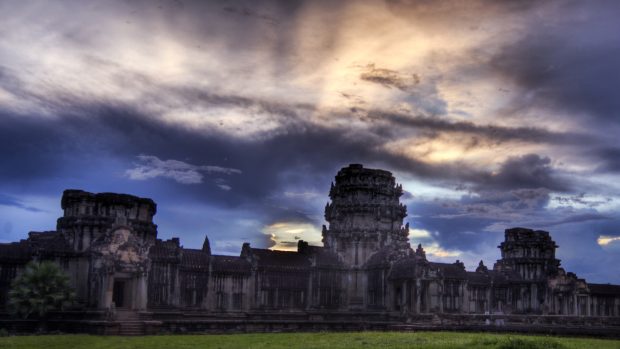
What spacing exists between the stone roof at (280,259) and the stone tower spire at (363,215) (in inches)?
253

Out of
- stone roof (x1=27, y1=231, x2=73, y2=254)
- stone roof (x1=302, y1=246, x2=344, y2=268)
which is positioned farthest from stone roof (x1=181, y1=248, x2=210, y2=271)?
stone roof (x1=302, y1=246, x2=344, y2=268)

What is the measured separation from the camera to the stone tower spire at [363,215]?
273 ft

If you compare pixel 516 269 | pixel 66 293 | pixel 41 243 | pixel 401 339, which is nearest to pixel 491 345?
pixel 401 339

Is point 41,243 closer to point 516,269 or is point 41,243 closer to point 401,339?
point 401,339

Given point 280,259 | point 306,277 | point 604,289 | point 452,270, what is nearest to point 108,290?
point 280,259

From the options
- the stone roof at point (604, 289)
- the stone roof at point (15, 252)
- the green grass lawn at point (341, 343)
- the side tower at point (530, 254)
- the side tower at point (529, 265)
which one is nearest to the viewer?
the green grass lawn at point (341, 343)

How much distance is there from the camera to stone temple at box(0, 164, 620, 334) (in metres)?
61.6

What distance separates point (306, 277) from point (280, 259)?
378 cm

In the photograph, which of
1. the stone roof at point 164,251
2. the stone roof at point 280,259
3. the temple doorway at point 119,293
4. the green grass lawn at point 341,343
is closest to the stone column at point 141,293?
the temple doorway at point 119,293

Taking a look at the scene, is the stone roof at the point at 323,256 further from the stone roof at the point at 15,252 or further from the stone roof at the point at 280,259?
the stone roof at the point at 15,252

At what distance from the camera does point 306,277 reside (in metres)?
77.6

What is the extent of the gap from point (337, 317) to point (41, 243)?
32.0m

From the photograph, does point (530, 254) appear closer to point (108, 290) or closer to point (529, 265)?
point (529, 265)

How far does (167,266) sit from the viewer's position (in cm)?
6738
